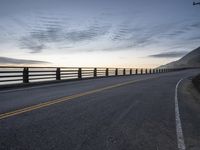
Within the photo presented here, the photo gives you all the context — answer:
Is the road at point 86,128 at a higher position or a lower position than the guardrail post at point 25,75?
lower

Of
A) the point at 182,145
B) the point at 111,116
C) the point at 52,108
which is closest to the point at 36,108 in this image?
the point at 52,108

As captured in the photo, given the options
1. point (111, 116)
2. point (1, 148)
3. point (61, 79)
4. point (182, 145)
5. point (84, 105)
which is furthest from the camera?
point (61, 79)

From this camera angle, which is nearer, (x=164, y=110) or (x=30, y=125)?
(x=30, y=125)

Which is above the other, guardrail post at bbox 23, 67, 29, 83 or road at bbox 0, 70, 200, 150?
guardrail post at bbox 23, 67, 29, 83

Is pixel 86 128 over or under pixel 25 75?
under

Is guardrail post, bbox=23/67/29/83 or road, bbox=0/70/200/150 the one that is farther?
guardrail post, bbox=23/67/29/83

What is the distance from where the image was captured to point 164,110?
8.58 m

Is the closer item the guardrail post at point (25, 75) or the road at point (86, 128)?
the road at point (86, 128)

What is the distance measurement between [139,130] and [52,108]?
341 centimetres

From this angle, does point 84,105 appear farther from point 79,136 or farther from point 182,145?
point 182,145

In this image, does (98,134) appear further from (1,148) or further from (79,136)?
(1,148)

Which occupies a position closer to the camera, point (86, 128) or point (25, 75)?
point (86, 128)

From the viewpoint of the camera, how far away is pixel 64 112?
7.55 m

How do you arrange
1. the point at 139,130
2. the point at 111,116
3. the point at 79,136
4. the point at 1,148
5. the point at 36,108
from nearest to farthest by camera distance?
the point at 1,148
the point at 79,136
the point at 139,130
the point at 111,116
the point at 36,108
